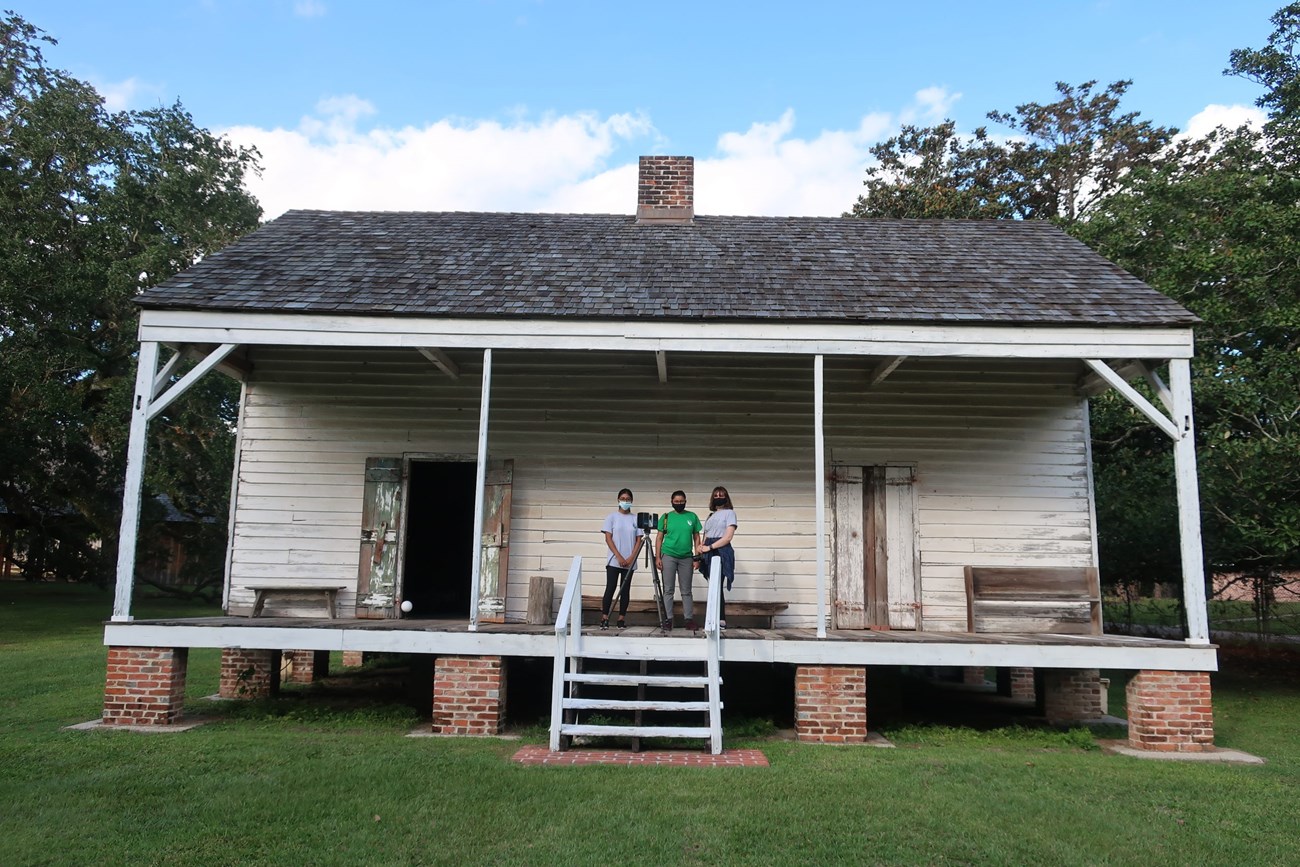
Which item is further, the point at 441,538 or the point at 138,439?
the point at 441,538

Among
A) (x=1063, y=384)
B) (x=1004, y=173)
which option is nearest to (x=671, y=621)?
(x=1063, y=384)

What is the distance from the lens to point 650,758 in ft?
22.6

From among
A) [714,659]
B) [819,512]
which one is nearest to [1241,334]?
[819,512]

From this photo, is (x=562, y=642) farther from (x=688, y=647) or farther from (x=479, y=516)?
(x=479, y=516)

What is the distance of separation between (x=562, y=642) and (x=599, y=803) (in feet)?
6.81

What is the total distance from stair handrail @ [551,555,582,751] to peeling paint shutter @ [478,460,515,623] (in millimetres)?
2014

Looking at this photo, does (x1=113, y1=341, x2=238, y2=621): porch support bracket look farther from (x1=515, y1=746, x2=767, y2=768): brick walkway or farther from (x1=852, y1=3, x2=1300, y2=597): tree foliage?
(x1=852, y1=3, x2=1300, y2=597): tree foliage

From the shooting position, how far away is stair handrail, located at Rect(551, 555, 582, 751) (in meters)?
7.25

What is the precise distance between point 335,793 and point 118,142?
19.9 metres

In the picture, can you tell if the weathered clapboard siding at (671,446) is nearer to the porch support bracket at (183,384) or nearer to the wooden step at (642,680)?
the porch support bracket at (183,384)

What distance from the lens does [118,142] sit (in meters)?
20.5

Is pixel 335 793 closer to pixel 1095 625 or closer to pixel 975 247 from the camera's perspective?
pixel 1095 625

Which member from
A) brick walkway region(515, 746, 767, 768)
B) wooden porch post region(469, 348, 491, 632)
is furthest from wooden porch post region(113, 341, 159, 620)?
brick walkway region(515, 746, 767, 768)

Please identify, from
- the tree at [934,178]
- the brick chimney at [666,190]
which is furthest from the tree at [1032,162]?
the brick chimney at [666,190]
